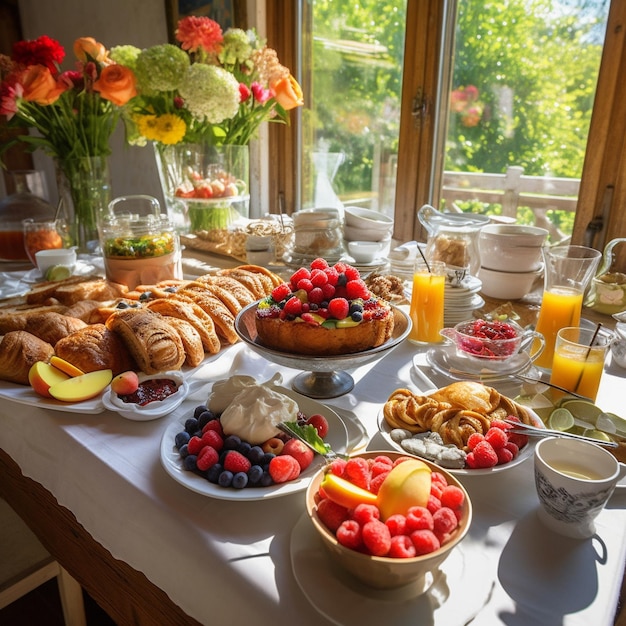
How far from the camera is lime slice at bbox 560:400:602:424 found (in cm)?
88

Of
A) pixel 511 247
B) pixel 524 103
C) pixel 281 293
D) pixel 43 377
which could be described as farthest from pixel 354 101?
pixel 43 377

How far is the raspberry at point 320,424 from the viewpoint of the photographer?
82cm

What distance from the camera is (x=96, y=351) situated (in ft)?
3.43

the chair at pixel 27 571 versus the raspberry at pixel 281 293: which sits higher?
the raspberry at pixel 281 293

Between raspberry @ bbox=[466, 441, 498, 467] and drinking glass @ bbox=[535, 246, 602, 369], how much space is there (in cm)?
48

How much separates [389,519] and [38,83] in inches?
65.3

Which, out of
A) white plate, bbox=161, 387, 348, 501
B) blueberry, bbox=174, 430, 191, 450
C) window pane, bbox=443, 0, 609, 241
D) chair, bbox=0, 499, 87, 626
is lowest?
chair, bbox=0, 499, 87, 626

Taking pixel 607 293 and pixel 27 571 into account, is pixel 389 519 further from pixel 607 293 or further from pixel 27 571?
pixel 607 293

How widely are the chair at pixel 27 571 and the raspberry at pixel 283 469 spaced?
2.31 ft

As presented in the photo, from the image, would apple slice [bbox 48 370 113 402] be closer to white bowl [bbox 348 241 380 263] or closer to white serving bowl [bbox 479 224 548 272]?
white bowl [bbox 348 241 380 263]

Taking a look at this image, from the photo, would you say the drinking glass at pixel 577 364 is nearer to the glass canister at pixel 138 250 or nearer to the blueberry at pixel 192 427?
the blueberry at pixel 192 427

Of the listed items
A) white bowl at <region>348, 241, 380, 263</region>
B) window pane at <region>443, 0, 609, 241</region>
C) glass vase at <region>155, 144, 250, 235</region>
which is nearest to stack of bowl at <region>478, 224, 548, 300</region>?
white bowl at <region>348, 241, 380, 263</region>

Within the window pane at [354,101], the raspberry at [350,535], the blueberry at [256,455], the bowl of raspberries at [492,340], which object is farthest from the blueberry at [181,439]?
the window pane at [354,101]

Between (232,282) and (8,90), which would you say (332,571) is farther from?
(8,90)
